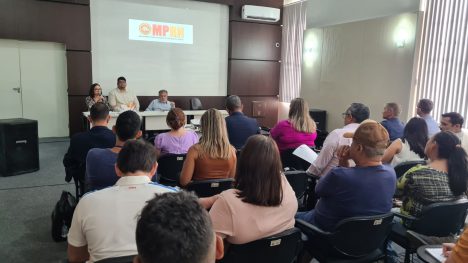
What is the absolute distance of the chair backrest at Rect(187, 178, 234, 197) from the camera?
2.56m

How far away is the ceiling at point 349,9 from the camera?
6.08 m

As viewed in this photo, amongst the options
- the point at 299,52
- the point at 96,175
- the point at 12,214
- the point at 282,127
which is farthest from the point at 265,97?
the point at 96,175

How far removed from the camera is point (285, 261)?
5.92ft

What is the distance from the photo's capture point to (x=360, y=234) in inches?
77.3

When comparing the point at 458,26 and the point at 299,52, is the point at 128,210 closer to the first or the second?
the point at 458,26

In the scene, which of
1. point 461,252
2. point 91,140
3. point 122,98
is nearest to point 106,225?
point 461,252

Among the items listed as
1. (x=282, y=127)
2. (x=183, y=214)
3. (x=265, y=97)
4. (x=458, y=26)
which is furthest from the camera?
(x=265, y=97)

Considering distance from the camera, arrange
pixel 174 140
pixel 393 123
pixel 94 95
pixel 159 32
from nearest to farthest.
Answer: pixel 174 140, pixel 393 123, pixel 94 95, pixel 159 32

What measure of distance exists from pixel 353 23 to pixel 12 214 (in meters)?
6.33

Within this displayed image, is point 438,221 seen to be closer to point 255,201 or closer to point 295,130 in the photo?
point 255,201

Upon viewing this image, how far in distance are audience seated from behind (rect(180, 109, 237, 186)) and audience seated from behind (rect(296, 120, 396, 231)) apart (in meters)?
0.93

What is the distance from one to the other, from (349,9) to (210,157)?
18.7 feet

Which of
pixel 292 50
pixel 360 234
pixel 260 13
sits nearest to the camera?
pixel 360 234

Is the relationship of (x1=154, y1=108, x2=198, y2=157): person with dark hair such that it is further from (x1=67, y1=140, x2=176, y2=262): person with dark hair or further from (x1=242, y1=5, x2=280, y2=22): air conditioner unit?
(x1=242, y1=5, x2=280, y2=22): air conditioner unit
